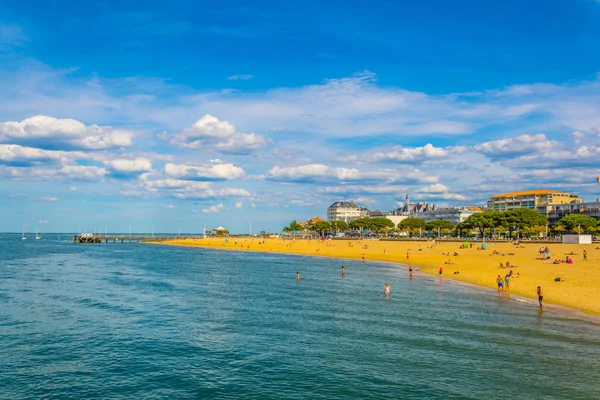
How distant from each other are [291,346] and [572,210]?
593 ft

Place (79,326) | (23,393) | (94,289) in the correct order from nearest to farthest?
(23,393) → (79,326) → (94,289)

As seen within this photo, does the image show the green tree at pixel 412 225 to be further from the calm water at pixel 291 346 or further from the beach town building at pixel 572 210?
the calm water at pixel 291 346

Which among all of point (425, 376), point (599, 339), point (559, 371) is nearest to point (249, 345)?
point (425, 376)

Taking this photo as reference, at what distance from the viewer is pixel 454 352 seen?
24516 mm

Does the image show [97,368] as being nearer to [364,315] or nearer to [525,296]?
[364,315]

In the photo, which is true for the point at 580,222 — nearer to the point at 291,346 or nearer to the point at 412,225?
the point at 412,225

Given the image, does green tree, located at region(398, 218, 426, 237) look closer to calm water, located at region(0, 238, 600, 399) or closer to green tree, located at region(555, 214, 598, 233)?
green tree, located at region(555, 214, 598, 233)

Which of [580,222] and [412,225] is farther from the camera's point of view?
[412,225]

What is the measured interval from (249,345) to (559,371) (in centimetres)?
1568

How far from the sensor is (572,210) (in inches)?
6875

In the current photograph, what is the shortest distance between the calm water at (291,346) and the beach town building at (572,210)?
486 feet

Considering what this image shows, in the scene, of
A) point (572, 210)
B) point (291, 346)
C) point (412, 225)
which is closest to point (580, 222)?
point (572, 210)

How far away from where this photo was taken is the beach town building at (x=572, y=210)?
166000 mm

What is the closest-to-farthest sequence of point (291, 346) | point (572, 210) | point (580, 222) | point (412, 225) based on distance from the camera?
point (291, 346)
point (580, 222)
point (572, 210)
point (412, 225)
